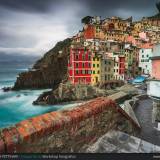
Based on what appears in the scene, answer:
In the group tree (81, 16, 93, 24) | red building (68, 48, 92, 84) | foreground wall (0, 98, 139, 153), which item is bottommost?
foreground wall (0, 98, 139, 153)

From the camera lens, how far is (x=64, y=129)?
1866 millimetres

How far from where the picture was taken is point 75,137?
1.97 metres

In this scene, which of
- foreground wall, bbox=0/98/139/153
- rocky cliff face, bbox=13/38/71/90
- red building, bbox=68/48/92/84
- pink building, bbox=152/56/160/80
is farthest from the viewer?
red building, bbox=68/48/92/84

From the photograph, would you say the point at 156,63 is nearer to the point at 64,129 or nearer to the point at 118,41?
the point at 64,129

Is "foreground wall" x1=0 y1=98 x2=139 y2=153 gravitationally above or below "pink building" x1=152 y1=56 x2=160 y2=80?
below

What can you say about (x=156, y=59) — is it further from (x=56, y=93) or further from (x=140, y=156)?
(x=56, y=93)

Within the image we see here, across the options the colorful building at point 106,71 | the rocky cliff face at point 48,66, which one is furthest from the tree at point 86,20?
the colorful building at point 106,71

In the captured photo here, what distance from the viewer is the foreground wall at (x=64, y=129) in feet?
5.27

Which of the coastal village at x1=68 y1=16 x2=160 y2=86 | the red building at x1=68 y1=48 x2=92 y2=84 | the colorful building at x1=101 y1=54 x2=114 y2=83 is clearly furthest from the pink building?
the red building at x1=68 y1=48 x2=92 y2=84

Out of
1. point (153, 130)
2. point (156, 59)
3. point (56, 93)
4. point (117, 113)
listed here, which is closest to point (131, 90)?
point (56, 93)

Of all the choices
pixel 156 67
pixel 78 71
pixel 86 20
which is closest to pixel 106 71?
pixel 78 71

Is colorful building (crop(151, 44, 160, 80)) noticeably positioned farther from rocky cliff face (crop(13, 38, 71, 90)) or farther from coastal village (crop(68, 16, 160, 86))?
rocky cliff face (crop(13, 38, 71, 90))

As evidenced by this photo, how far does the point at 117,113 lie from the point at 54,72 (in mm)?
5126

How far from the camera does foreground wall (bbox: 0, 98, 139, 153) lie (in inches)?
63.2
